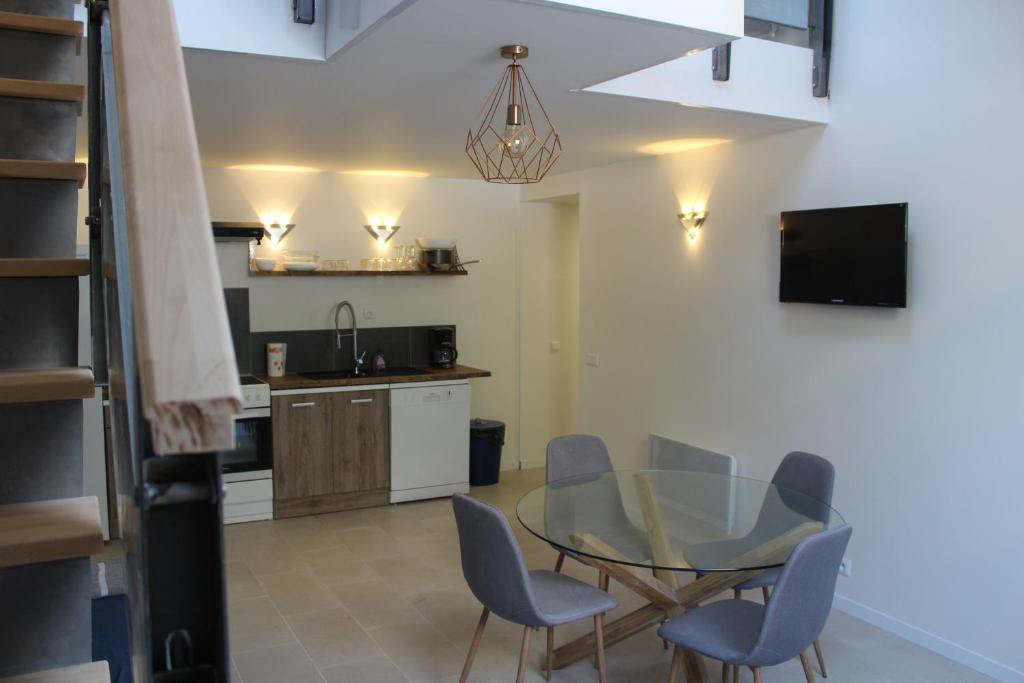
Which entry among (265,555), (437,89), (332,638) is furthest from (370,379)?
(437,89)

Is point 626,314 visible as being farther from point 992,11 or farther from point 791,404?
point 992,11

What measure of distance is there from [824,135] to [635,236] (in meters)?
1.83

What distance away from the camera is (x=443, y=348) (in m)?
7.18

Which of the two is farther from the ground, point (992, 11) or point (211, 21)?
point (992, 11)

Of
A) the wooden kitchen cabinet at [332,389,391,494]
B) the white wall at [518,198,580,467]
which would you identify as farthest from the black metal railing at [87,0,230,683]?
the white wall at [518,198,580,467]

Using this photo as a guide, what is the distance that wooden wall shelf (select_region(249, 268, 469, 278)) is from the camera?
6645 millimetres

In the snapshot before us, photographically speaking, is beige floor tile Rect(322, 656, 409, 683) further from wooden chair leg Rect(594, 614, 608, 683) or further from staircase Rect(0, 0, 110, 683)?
staircase Rect(0, 0, 110, 683)

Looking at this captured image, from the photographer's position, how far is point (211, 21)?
3.11 m

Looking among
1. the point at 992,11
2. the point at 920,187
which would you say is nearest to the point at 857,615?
the point at 920,187

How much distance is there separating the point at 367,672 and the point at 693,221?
3430mm

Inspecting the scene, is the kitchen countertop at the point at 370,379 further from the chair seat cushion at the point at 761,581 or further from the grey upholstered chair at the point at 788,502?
the chair seat cushion at the point at 761,581

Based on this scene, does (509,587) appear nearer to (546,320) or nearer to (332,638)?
(332,638)

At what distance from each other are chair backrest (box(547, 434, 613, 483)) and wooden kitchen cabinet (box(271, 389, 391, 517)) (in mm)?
2291

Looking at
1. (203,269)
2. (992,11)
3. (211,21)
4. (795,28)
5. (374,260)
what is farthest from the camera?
(374,260)
